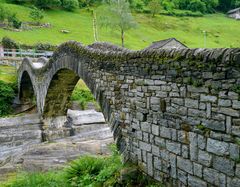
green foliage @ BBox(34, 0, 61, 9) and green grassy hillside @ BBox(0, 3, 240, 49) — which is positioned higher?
green foliage @ BBox(34, 0, 61, 9)

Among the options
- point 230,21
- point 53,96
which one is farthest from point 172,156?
point 230,21

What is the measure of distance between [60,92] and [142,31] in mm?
54080

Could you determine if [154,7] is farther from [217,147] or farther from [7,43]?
[217,147]

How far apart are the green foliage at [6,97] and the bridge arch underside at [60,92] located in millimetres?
8680

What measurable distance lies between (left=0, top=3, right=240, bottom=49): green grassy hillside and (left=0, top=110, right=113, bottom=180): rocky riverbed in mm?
33169

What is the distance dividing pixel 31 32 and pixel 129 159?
189 feet

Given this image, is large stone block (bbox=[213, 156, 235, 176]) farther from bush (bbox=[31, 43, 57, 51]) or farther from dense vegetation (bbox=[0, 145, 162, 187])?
bush (bbox=[31, 43, 57, 51])

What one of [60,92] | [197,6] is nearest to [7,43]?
[60,92]

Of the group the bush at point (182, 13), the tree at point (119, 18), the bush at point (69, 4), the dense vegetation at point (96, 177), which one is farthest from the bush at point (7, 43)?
the bush at point (182, 13)

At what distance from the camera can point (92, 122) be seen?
25.7 m

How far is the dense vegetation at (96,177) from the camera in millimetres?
9906

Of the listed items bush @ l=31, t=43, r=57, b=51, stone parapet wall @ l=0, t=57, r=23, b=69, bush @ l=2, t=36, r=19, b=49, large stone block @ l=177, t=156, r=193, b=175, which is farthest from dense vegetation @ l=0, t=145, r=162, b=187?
bush @ l=31, t=43, r=57, b=51

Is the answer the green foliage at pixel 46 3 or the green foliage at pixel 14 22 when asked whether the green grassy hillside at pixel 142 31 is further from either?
the green foliage at pixel 14 22

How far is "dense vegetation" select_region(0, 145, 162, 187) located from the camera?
9.91 m
